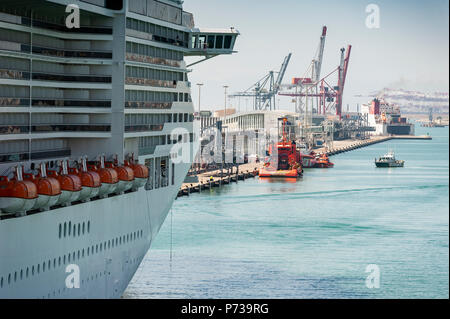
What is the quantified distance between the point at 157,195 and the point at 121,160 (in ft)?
8.49

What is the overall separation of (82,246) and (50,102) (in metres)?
2.73

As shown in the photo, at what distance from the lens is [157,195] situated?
20828mm

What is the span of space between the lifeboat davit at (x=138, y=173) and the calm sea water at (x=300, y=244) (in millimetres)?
3471

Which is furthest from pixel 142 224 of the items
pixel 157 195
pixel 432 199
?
pixel 432 199

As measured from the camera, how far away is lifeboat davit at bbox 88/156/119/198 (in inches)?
670

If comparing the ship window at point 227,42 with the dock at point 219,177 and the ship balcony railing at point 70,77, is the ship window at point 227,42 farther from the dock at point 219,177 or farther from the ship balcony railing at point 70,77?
the dock at point 219,177

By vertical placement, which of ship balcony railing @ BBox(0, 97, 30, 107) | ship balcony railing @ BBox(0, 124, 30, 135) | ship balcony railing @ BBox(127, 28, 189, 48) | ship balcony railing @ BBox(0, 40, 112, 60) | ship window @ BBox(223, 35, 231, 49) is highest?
ship window @ BBox(223, 35, 231, 49)

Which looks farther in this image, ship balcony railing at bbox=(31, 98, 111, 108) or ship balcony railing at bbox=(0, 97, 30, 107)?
ship balcony railing at bbox=(31, 98, 111, 108)

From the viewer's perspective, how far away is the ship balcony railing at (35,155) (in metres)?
15.2

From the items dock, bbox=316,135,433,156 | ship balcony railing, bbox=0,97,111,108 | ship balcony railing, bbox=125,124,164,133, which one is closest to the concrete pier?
ship balcony railing, bbox=125,124,164,133

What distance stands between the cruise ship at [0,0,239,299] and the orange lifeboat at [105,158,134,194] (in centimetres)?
2

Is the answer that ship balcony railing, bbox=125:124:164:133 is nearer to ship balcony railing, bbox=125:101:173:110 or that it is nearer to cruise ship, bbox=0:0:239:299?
cruise ship, bbox=0:0:239:299
